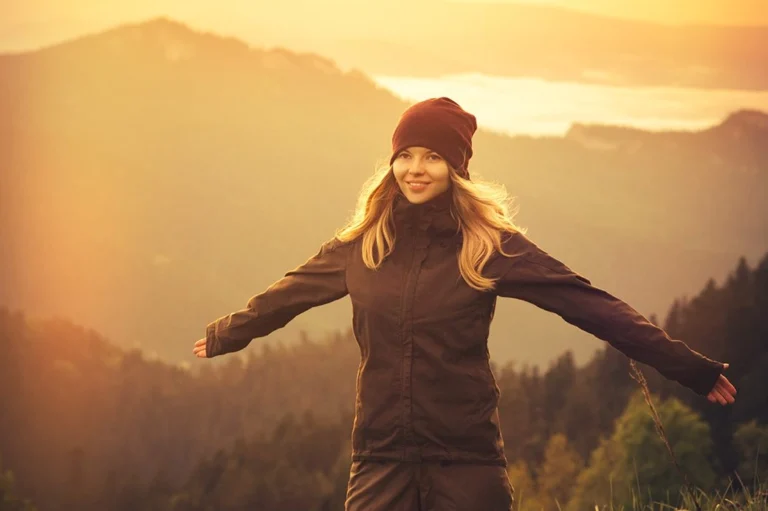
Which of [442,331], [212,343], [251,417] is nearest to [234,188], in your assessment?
[251,417]

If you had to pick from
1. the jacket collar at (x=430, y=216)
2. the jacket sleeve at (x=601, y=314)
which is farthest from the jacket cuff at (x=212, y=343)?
the jacket sleeve at (x=601, y=314)

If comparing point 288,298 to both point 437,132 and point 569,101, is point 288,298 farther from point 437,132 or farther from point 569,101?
point 569,101

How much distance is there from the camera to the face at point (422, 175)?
296cm

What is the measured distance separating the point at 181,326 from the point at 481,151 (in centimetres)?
413

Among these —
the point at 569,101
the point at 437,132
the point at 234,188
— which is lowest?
the point at 437,132

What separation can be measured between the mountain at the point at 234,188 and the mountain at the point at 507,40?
48 cm

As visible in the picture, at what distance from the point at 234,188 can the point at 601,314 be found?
11.5 meters

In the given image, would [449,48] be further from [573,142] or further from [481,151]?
[573,142]

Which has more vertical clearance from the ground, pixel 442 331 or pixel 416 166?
pixel 416 166

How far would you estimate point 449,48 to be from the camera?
12031 mm

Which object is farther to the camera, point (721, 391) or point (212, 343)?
point (212, 343)

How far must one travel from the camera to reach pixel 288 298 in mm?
3088

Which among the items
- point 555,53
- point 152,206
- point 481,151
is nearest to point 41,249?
point 152,206

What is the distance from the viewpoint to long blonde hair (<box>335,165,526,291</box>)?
2.83m
